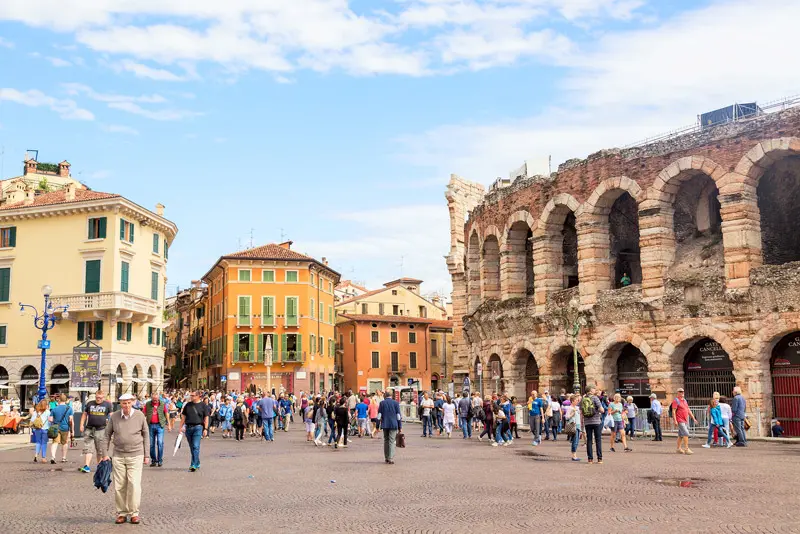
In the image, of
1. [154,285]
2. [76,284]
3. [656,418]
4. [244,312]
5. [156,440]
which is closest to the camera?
[156,440]

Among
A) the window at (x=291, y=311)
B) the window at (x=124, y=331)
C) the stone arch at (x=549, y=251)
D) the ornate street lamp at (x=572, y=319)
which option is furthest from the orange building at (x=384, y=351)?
the ornate street lamp at (x=572, y=319)

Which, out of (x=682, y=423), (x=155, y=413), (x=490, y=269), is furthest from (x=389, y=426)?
(x=490, y=269)

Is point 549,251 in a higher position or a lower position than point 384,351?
higher

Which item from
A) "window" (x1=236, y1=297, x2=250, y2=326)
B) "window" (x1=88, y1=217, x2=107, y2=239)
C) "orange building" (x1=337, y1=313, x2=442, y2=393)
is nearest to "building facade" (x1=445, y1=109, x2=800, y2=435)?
"window" (x1=88, y1=217, x2=107, y2=239)

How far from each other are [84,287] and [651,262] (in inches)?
1212

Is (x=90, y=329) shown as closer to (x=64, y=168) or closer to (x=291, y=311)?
(x=291, y=311)

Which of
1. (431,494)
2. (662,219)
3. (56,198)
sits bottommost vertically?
(431,494)

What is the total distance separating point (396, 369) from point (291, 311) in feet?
49.6

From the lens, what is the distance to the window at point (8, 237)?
47031mm

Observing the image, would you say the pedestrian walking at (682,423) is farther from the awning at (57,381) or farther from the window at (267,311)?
the window at (267,311)

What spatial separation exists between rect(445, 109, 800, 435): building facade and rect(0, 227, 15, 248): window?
27.9 meters

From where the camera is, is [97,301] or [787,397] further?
[97,301]

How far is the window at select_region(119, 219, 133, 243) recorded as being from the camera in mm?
45469

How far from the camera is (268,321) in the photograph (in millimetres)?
58688
